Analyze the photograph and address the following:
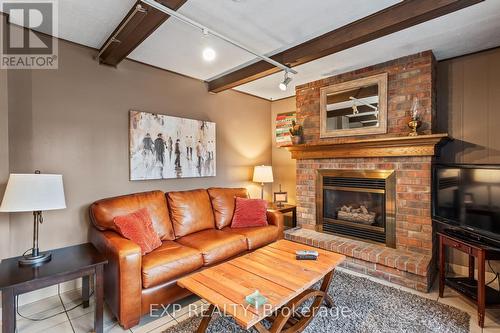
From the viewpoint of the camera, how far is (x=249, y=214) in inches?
130

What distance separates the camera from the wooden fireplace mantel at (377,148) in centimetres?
267

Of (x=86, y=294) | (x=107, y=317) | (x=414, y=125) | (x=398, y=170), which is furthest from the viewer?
(x=398, y=170)

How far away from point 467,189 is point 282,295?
80.8 inches

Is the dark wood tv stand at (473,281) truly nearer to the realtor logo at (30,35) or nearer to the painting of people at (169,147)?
the painting of people at (169,147)

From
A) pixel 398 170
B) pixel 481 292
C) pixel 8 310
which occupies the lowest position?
pixel 481 292

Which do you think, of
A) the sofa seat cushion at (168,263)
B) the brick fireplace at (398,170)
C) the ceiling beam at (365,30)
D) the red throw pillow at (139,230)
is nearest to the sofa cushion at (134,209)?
the red throw pillow at (139,230)

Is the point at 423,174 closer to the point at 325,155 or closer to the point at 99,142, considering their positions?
the point at 325,155

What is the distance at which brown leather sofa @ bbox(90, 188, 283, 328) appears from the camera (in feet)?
6.37

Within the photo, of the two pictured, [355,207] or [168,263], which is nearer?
[168,263]

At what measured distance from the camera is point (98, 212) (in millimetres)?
2455

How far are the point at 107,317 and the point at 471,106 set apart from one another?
4.25 meters

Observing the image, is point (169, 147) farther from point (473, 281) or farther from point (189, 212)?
point (473, 281)

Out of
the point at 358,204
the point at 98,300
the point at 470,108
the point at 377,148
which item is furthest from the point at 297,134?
the point at 98,300

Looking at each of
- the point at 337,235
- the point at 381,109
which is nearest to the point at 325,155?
the point at 381,109
